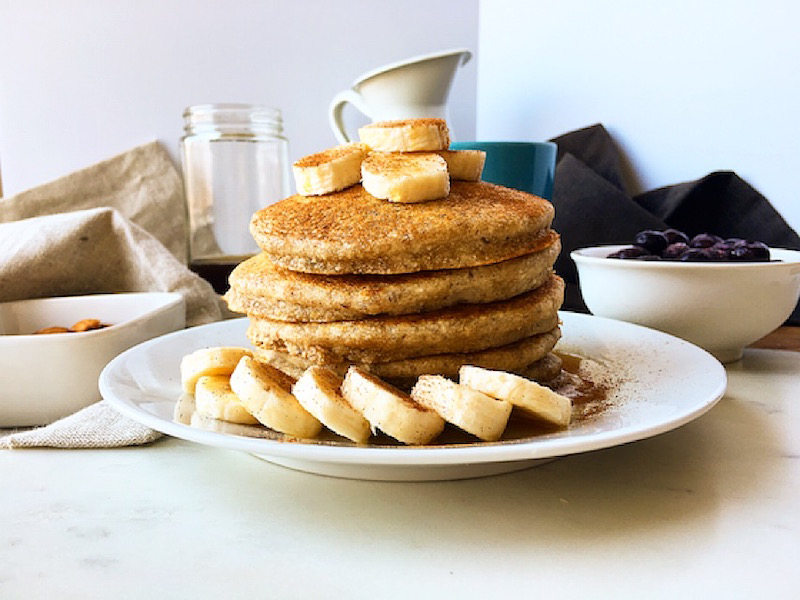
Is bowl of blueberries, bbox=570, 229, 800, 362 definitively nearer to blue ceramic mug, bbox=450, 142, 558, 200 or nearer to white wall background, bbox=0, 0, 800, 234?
blue ceramic mug, bbox=450, 142, 558, 200

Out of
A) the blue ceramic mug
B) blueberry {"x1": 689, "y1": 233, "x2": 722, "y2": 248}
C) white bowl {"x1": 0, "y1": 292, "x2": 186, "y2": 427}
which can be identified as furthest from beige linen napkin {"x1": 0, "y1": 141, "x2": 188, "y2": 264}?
blueberry {"x1": 689, "y1": 233, "x2": 722, "y2": 248}

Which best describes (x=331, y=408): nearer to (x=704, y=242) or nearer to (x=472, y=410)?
(x=472, y=410)

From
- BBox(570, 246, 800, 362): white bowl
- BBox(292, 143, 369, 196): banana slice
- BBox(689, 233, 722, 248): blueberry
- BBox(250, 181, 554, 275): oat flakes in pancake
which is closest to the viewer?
BBox(250, 181, 554, 275): oat flakes in pancake

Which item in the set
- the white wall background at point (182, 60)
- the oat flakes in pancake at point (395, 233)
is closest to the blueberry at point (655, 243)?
the oat flakes in pancake at point (395, 233)

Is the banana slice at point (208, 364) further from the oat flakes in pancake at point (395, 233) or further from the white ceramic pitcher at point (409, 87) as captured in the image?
A: the white ceramic pitcher at point (409, 87)

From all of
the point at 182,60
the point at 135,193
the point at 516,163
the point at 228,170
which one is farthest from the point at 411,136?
the point at 182,60

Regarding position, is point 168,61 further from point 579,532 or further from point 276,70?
point 579,532
